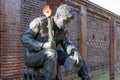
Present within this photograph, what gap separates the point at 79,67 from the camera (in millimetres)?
4883

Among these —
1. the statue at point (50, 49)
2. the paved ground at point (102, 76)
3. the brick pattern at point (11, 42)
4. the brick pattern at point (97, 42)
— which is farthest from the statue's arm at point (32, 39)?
the paved ground at point (102, 76)

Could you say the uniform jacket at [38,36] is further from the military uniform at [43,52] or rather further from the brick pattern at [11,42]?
the brick pattern at [11,42]

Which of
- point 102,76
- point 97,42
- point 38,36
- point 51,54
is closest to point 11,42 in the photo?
point 38,36

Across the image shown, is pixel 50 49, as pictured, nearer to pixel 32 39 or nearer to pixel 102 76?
pixel 32 39

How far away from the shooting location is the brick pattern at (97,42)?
13125 mm

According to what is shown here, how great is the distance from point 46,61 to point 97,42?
9677 mm

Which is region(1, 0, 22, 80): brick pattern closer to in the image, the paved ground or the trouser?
the trouser

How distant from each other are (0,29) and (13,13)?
0.58 m

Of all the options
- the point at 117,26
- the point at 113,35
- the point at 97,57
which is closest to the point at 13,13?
the point at 97,57

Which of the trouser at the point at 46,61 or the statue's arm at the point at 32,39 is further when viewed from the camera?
the statue's arm at the point at 32,39

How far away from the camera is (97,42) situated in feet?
46.5

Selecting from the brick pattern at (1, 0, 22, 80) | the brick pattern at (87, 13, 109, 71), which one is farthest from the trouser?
the brick pattern at (87, 13, 109, 71)

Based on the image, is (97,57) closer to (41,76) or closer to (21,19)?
(21,19)

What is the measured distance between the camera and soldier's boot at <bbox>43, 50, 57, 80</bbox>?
4.58 metres
